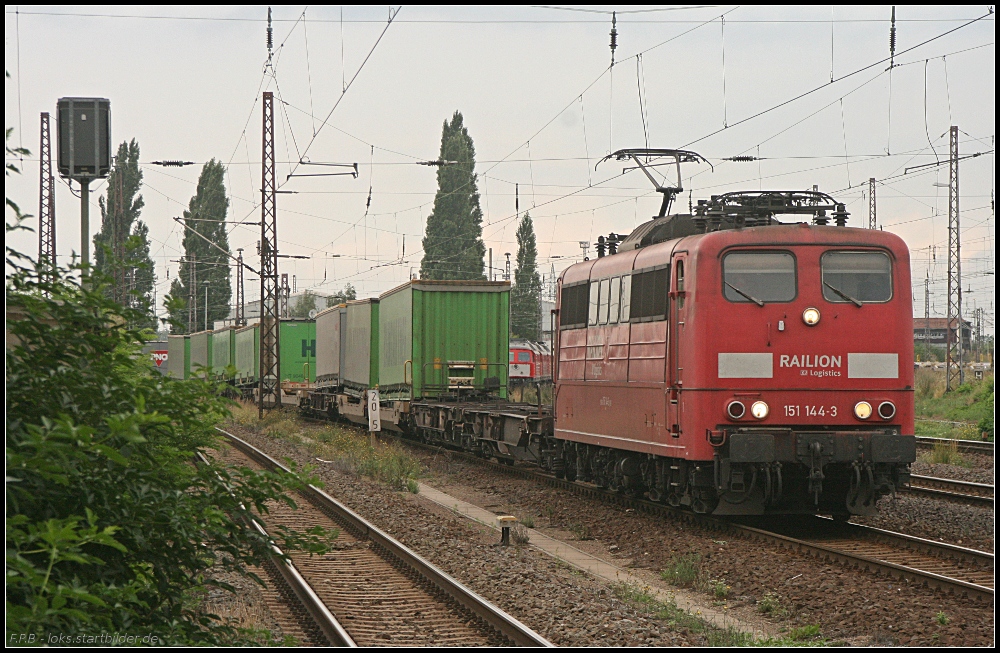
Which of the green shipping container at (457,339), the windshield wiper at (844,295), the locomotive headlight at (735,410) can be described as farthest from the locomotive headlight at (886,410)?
the green shipping container at (457,339)

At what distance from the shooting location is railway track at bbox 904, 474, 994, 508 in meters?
14.9

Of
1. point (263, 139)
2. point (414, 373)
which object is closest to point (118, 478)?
point (414, 373)

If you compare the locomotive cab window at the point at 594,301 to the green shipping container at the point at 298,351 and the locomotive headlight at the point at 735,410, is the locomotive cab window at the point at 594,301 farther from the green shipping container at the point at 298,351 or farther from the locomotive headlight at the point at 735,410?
the green shipping container at the point at 298,351

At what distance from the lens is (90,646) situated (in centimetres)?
529

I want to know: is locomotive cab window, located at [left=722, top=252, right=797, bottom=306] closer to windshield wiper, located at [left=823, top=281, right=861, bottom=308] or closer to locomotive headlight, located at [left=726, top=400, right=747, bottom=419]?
windshield wiper, located at [left=823, top=281, right=861, bottom=308]

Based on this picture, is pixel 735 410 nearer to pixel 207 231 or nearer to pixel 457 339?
pixel 457 339

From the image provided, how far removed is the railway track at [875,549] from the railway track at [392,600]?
12.4 ft

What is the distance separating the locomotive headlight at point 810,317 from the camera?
39.6 ft

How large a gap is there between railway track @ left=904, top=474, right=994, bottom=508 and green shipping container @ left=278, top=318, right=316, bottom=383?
28736 mm

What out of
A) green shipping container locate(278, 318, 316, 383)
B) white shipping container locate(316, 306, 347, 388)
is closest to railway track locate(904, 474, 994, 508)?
white shipping container locate(316, 306, 347, 388)

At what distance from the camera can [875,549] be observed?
37.4 ft

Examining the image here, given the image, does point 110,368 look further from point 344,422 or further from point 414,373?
point 344,422

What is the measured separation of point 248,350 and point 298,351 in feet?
16.1

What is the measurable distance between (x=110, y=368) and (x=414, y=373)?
19235mm
